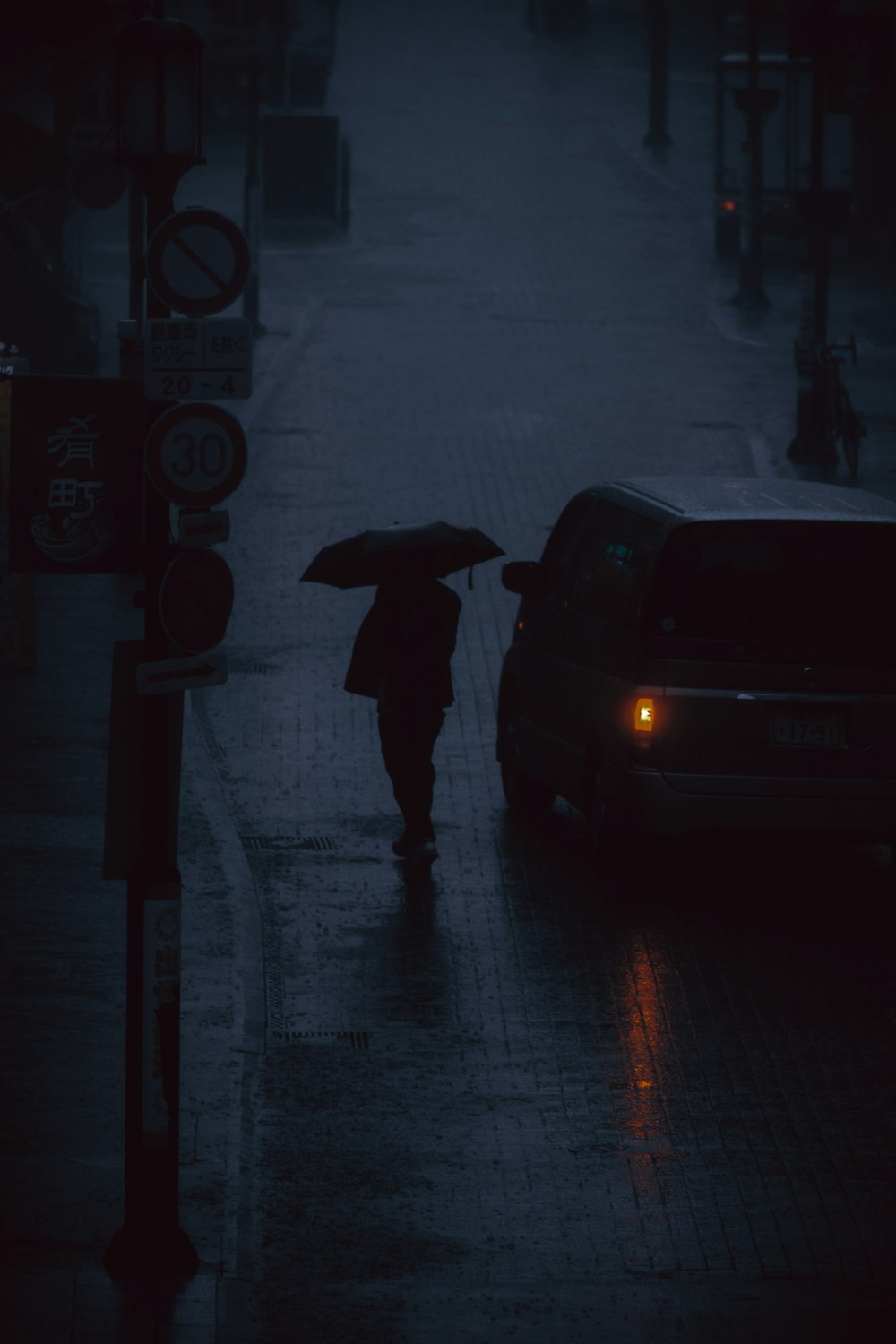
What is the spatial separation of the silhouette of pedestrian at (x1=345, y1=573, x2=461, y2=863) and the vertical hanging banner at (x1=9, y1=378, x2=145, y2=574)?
3295 millimetres

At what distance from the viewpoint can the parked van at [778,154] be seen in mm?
41594

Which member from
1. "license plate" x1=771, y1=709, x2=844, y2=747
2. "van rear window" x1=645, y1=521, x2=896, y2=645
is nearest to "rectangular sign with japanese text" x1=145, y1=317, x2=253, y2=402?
"van rear window" x1=645, y1=521, x2=896, y2=645

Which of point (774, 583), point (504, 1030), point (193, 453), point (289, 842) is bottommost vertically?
point (289, 842)

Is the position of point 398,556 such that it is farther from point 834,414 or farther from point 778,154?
point 778,154

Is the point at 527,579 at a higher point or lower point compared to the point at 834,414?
higher

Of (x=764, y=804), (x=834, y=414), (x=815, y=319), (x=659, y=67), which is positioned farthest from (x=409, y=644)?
(x=659, y=67)

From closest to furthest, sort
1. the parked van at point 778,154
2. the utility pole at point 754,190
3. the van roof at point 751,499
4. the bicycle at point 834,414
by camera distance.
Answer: the van roof at point 751,499, the bicycle at point 834,414, the utility pole at point 754,190, the parked van at point 778,154

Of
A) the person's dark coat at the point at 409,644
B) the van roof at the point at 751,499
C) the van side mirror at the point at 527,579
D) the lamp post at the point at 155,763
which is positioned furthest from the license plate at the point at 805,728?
the lamp post at the point at 155,763

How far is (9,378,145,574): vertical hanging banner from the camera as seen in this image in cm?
824

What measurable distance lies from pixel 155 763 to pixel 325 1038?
110 inches

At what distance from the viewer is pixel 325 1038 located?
10.2m

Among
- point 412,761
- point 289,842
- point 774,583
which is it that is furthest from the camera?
point 289,842

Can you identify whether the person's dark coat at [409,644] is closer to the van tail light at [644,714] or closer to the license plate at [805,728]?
the van tail light at [644,714]

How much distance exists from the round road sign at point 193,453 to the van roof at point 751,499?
16.2 ft
